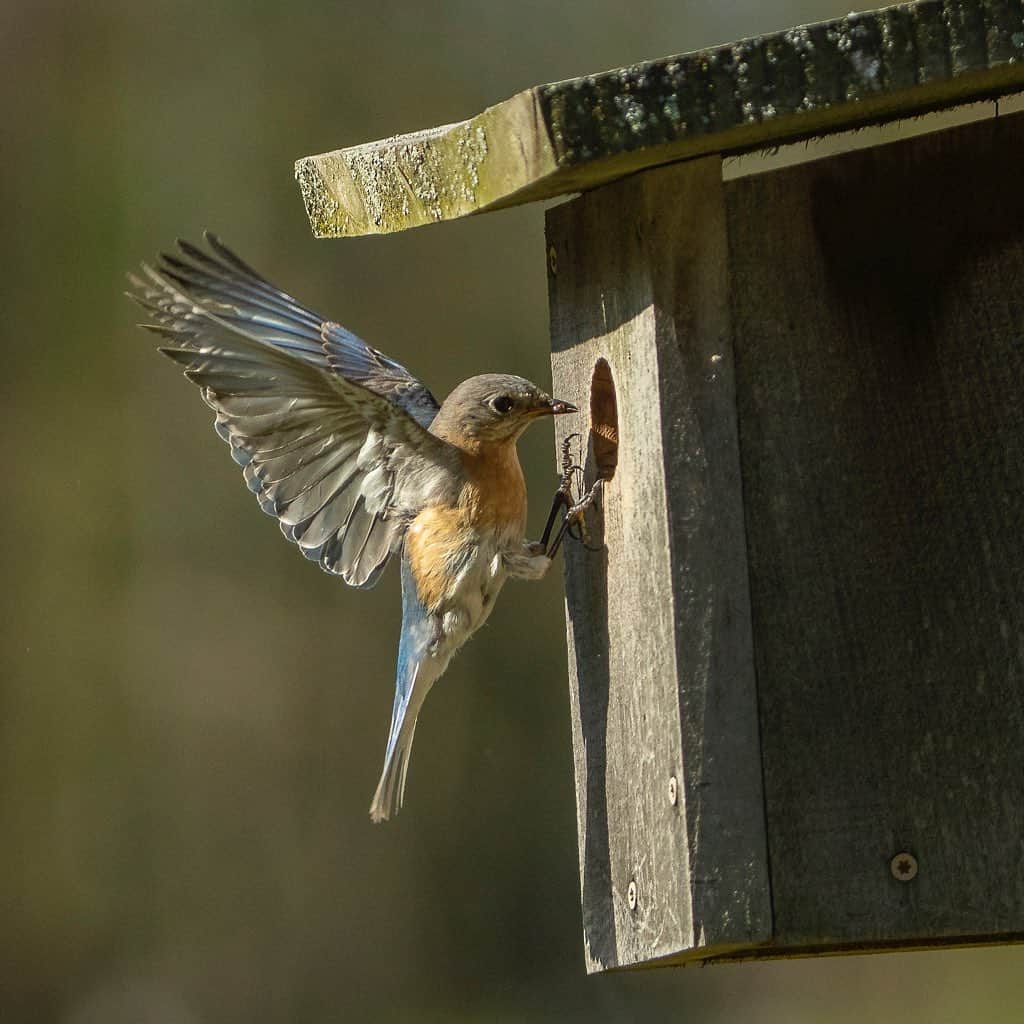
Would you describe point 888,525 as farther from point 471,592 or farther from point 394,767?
point 394,767

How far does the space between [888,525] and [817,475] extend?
0.44 feet

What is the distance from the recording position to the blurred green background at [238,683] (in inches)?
373

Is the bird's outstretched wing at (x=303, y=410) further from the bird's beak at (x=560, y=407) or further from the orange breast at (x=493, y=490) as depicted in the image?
the bird's beak at (x=560, y=407)

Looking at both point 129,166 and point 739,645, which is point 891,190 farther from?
point 129,166

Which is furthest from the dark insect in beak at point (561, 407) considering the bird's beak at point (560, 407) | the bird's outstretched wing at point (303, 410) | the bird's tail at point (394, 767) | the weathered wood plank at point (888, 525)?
the bird's tail at point (394, 767)

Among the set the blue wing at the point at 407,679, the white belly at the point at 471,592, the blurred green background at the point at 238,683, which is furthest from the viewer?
the blurred green background at the point at 238,683

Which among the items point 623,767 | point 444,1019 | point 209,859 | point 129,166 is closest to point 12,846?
point 209,859

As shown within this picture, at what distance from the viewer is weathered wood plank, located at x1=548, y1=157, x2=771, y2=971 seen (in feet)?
9.09

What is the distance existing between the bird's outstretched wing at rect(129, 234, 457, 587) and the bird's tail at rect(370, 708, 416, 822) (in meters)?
0.37

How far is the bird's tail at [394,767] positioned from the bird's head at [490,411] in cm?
71

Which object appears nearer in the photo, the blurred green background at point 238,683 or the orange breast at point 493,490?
the orange breast at point 493,490

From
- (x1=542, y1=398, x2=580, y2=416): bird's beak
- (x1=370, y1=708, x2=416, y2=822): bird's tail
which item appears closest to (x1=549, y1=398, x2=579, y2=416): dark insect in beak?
(x1=542, y1=398, x2=580, y2=416): bird's beak

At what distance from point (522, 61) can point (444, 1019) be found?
561cm

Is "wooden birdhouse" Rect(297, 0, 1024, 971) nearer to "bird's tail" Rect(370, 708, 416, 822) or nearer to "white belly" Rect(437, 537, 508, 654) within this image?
"white belly" Rect(437, 537, 508, 654)
